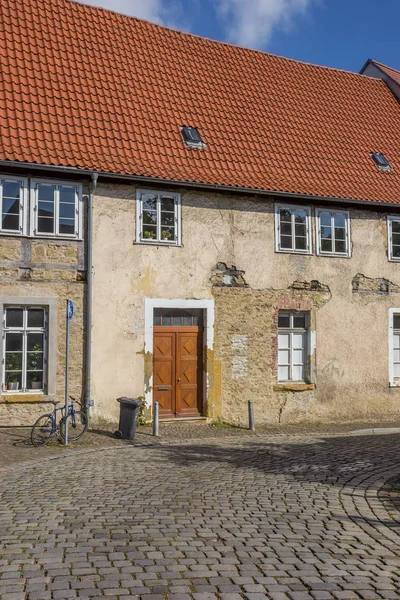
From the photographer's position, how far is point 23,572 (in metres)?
5.27

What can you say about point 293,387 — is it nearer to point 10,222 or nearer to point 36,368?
point 36,368

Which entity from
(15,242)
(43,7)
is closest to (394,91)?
(43,7)

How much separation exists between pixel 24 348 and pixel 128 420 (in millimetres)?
2630

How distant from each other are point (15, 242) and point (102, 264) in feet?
6.07

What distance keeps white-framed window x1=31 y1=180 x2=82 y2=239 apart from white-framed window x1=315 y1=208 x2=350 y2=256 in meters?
6.12

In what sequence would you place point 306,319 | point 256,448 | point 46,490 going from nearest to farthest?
point 46,490
point 256,448
point 306,319

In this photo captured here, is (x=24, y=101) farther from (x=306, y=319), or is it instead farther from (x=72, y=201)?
(x=306, y=319)

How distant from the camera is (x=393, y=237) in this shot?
18359 millimetres

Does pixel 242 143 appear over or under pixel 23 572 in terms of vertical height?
over

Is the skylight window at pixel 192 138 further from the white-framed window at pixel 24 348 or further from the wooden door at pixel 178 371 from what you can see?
the white-framed window at pixel 24 348

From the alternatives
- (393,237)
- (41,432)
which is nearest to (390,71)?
(393,237)

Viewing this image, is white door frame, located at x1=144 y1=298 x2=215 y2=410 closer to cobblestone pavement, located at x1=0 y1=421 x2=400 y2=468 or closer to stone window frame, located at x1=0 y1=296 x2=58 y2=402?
cobblestone pavement, located at x1=0 y1=421 x2=400 y2=468

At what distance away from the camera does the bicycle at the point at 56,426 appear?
A: 40.4 ft

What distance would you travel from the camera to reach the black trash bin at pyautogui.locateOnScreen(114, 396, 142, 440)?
13.3m
